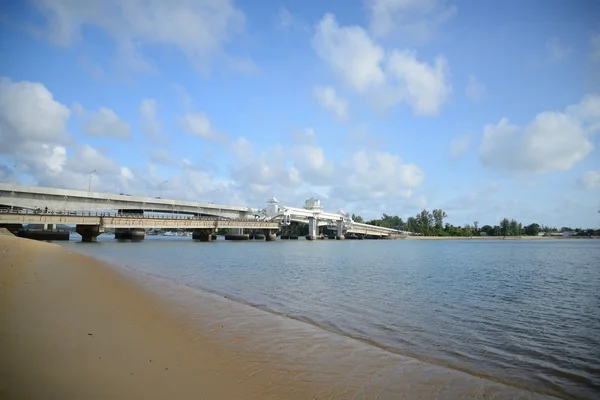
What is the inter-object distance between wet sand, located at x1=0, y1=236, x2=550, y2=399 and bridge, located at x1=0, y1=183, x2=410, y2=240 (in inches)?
2587

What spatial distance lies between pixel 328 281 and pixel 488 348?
13.8m

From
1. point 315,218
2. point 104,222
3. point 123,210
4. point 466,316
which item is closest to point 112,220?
point 104,222

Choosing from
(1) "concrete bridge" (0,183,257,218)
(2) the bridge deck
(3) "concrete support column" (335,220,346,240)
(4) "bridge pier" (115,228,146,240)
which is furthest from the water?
(3) "concrete support column" (335,220,346,240)

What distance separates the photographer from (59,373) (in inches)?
225

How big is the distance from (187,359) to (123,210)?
106 m

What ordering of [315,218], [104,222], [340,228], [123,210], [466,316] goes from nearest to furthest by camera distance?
[466,316] → [104,222] → [123,210] → [315,218] → [340,228]

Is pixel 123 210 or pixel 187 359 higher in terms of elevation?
pixel 123 210

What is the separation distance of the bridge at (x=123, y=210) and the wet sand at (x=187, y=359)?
2587 inches

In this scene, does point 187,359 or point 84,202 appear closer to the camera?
point 187,359

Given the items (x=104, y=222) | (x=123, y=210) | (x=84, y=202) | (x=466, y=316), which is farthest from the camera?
(x=123, y=210)

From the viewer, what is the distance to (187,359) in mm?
7461

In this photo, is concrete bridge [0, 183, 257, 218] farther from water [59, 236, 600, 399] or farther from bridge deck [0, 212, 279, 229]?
water [59, 236, 600, 399]

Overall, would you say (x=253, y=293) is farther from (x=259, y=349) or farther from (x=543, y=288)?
(x=543, y=288)

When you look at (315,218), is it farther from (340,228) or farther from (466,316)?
(466,316)
